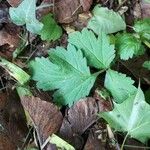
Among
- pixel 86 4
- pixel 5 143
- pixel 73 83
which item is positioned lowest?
pixel 5 143

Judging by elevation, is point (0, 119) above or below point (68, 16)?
below

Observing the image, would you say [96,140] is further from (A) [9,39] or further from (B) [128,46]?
(A) [9,39]

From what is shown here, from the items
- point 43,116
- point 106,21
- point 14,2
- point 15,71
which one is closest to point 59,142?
point 43,116

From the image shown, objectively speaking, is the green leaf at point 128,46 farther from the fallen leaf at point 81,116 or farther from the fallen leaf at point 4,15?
the fallen leaf at point 4,15

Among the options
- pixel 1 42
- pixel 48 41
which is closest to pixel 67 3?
pixel 48 41

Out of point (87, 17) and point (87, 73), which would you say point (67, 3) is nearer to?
point (87, 17)

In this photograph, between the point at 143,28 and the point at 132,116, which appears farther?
the point at 143,28

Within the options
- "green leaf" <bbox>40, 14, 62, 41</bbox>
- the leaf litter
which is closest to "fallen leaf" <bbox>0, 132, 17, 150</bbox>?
the leaf litter

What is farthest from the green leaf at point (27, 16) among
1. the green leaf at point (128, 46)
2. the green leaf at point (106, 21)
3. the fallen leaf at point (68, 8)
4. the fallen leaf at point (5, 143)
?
the fallen leaf at point (5, 143)
